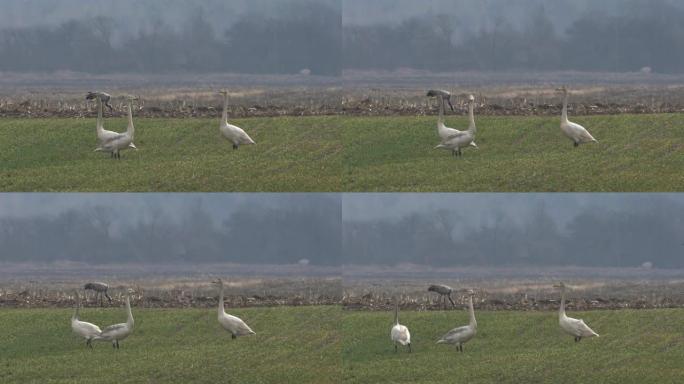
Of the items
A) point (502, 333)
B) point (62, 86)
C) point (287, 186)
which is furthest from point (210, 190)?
point (62, 86)

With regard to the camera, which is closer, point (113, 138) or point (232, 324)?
point (232, 324)

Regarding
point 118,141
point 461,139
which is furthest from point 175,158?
point 461,139

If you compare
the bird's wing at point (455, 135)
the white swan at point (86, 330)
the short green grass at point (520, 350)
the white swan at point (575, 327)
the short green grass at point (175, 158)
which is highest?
the bird's wing at point (455, 135)

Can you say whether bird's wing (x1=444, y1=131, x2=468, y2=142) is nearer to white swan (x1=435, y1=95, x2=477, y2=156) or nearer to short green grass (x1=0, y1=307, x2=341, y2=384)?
white swan (x1=435, y1=95, x2=477, y2=156)

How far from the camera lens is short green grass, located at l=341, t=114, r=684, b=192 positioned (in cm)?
5266

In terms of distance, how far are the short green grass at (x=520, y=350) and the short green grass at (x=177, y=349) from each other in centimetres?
129

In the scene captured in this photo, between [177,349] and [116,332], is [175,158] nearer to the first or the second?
[177,349]

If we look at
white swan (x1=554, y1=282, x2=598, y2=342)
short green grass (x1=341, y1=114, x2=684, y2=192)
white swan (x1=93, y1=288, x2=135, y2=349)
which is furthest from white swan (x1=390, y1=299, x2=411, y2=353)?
white swan (x1=93, y1=288, x2=135, y2=349)

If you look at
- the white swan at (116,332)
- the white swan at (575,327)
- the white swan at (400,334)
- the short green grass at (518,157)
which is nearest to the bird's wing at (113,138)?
the white swan at (116,332)

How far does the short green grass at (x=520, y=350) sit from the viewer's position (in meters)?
46.7

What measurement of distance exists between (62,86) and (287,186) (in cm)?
1955

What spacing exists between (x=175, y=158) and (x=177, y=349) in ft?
29.9

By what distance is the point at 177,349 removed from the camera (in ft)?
163

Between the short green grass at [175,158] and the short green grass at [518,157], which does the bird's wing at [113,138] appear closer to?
the short green grass at [175,158]
